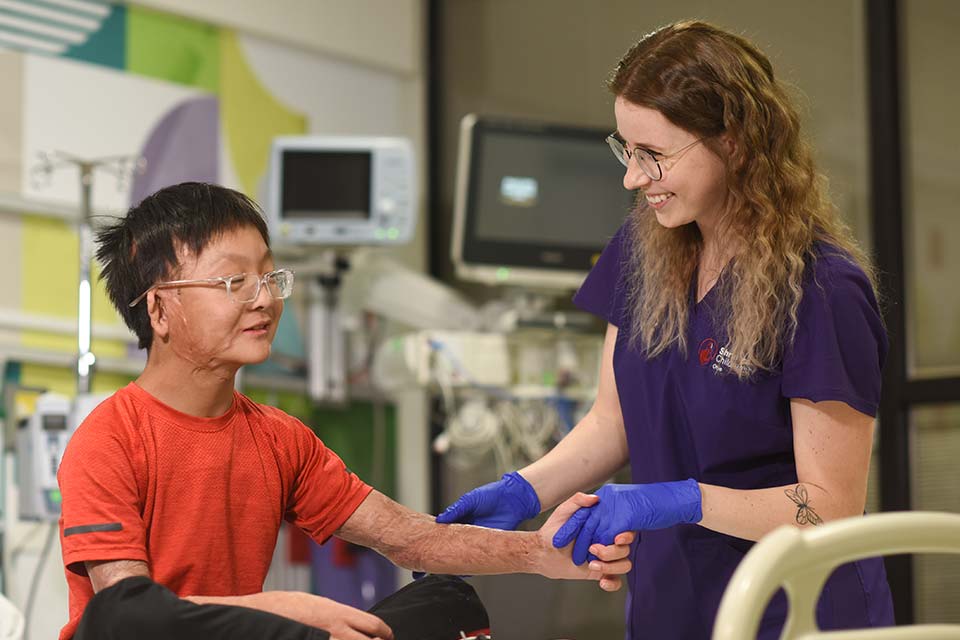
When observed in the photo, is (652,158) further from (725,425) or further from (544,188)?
(544,188)

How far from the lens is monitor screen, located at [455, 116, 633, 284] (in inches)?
169

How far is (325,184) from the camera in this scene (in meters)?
4.32

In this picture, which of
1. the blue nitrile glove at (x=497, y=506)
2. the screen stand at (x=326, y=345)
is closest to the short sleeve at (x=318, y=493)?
the blue nitrile glove at (x=497, y=506)

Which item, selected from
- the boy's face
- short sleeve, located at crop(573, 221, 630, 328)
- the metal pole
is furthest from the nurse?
the metal pole

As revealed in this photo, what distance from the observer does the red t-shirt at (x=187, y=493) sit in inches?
60.2

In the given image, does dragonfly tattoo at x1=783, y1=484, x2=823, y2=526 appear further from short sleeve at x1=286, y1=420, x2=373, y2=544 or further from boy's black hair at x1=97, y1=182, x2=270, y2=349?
boy's black hair at x1=97, y1=182, x2=270, y2=349

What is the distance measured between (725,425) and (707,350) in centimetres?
12

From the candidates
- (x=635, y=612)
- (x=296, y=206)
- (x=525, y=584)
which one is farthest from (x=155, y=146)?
(x=635, y=612)

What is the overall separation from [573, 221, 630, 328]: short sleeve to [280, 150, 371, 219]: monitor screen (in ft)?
7.45

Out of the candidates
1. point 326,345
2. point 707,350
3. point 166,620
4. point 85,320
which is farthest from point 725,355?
point 326,345

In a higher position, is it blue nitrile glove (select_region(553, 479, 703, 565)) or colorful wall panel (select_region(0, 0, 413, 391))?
colorful wall panel (select_region(0, 0, 413, 391))

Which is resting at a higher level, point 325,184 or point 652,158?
point 325,184

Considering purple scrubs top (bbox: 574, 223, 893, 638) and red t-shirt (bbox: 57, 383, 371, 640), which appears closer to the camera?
red t-shirt (bbox: 57, 383, 371, 640)

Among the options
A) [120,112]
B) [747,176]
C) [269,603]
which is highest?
[120,112]
